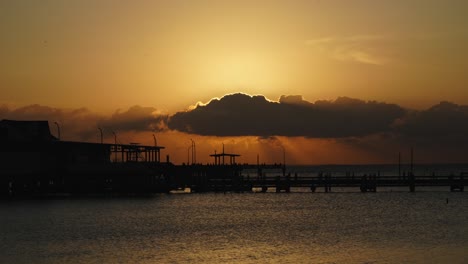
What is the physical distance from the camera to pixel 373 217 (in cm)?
7506

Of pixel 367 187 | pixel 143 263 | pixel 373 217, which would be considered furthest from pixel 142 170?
pixel 143 263

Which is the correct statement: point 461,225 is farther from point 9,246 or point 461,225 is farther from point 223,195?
point 223,195

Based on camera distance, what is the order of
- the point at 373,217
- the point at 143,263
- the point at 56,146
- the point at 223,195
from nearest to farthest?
the point at 143,263
the point at 373,217
the point at 56,146
the point at 223,195

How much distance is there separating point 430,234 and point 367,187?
53.7 metres

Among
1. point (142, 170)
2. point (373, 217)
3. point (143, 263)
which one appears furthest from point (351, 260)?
point (142, 170)

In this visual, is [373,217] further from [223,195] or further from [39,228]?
[223,195]

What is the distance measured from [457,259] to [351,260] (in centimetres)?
616

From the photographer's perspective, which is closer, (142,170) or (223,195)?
(142,170)

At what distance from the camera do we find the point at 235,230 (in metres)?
63.9

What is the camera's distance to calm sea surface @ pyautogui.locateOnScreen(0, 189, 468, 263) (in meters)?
47.9

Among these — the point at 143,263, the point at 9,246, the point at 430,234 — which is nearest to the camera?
Result: the point at 143,263

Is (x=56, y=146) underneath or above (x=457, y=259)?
above

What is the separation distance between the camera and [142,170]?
108m

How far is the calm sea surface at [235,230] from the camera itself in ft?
157
